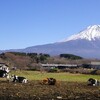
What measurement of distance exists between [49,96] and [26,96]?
1.35 m

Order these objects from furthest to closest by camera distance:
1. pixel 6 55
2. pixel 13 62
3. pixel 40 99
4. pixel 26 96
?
pixel 6 55 < pixel 13 62 < pixel 26 96 < pixel 40 99

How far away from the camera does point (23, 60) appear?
92750 millimetres

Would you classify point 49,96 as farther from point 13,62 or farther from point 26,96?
point 13,62

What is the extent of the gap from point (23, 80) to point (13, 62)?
52517mm

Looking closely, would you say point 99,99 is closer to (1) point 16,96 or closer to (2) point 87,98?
(2) point 87,98

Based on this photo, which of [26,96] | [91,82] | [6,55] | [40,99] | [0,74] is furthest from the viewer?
[6,55]

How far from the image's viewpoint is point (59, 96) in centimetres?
2405

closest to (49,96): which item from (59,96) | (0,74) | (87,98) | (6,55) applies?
(59,96)

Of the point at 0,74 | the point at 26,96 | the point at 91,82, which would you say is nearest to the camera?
the point at 26,96

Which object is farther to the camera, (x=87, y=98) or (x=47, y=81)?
(x=47, y=81)

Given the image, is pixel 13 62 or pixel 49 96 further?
pixel 13 62

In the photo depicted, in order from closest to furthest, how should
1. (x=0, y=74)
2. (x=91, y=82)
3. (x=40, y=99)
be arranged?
(x=40, y=99) < (x=91, y=82) < (x=0, y=74)

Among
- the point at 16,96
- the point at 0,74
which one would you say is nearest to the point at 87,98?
the point at 16,96

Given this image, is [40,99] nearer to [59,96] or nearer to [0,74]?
[59,96]
